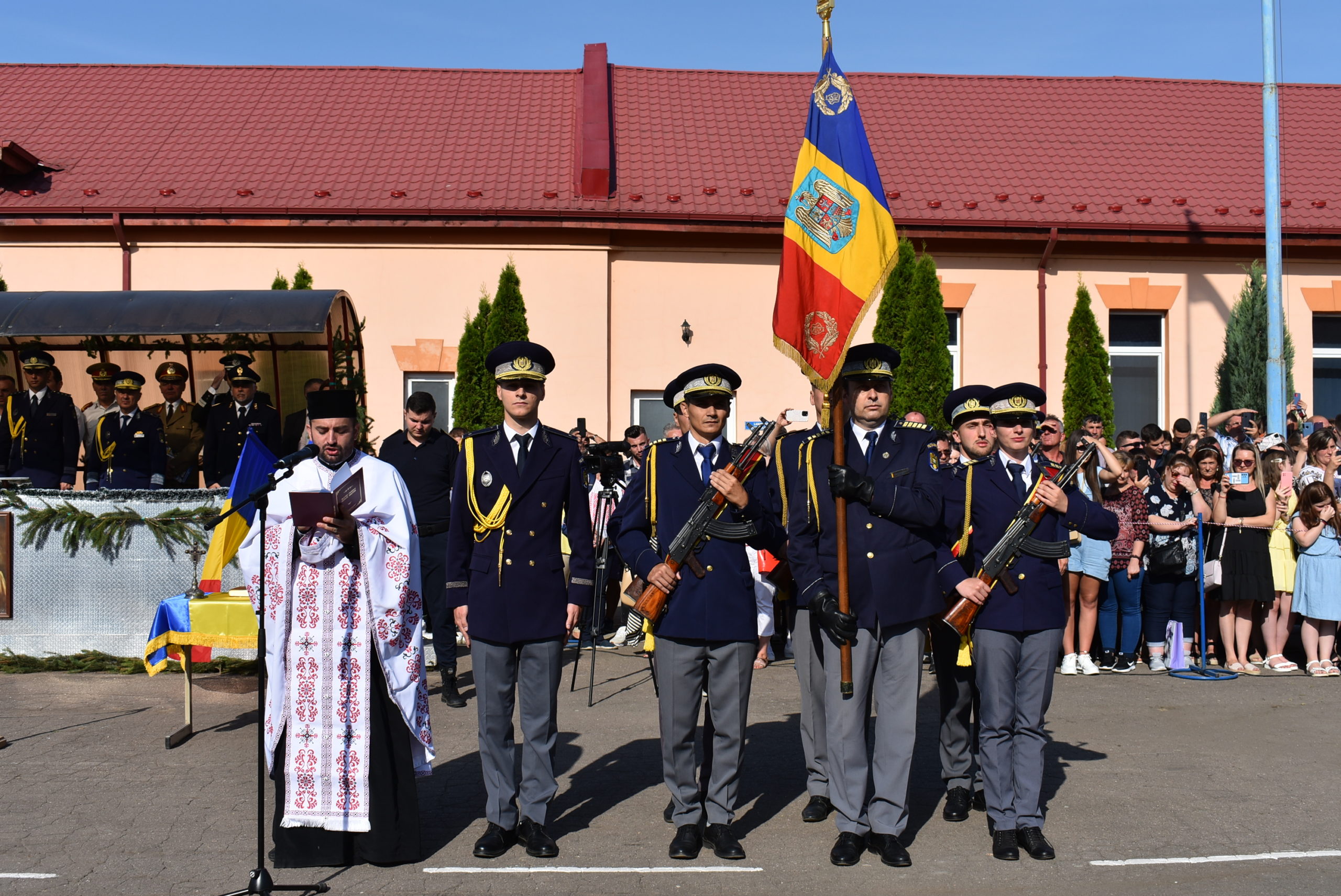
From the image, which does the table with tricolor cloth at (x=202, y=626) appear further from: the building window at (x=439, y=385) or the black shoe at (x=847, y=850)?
the building window at (x=439, y=385)

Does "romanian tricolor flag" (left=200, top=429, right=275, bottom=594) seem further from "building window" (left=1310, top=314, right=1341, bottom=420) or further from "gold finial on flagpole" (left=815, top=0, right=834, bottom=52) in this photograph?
"building window" (left=1310, top=314, right=1341, bottom=420)

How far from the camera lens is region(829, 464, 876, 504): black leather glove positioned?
524cm

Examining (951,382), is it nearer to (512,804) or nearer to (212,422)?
(212,422)

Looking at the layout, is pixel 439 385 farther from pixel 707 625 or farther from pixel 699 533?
pixel 707 625

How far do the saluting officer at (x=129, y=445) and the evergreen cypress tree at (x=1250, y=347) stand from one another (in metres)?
13.6

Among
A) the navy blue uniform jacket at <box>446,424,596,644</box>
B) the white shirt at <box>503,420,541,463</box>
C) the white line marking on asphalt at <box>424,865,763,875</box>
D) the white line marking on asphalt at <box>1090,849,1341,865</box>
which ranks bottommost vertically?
the white line marking on asphalt at <box>1090,849,1341,865</box>

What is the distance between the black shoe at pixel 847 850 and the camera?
17.4ft

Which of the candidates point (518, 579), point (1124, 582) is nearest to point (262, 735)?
point (518, 579)

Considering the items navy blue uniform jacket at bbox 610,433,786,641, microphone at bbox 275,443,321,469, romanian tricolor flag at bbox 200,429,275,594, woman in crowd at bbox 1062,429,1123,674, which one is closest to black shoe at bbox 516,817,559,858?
navy blue uniform jacket at bbox 610,433,786,641

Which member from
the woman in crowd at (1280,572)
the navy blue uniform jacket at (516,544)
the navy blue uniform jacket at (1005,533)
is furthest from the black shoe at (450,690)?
the woman in crowd at (1280,572)

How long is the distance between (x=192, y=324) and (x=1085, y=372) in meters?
11.7

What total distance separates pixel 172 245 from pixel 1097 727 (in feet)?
45.6

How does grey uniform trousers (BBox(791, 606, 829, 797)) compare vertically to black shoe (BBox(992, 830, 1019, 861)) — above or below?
above

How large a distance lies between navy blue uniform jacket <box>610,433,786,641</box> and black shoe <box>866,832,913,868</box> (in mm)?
1030
